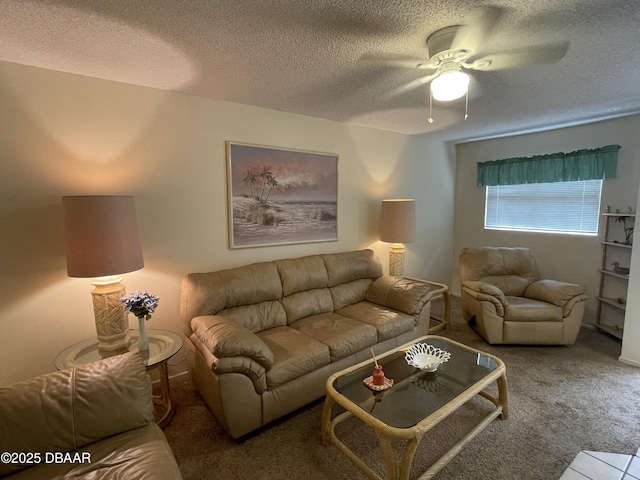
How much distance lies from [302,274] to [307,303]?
276 millimetres

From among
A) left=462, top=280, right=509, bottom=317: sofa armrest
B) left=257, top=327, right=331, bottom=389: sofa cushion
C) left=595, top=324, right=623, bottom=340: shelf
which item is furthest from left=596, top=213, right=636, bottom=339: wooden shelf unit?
left=257, top=327, right=331, bottom=389: sofa cushion

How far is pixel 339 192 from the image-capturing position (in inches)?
136

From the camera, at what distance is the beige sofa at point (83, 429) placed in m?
1.17

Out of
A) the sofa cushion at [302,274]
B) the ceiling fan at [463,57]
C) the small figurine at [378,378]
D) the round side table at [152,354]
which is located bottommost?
the small figurine at [378,378]

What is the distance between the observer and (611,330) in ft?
10.7

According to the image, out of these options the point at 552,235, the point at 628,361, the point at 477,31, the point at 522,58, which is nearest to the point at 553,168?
the point at 552,235

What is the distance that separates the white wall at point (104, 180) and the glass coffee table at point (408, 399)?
1503 millimetres

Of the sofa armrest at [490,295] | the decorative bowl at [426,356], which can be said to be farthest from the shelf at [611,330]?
the decorative bowl at [426,356]

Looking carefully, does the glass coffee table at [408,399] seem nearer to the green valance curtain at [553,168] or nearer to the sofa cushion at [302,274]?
the sofa cushion at [302,274]

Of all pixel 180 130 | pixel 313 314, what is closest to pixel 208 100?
pixel 180 130

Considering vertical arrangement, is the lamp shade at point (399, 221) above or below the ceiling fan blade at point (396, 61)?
below

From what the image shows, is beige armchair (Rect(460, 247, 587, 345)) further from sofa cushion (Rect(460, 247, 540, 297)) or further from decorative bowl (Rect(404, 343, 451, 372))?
decorative bowl (Rect(404, 343, 451, 372))

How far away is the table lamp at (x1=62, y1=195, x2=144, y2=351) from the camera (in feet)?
5.86

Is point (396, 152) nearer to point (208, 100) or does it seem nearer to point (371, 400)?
point (208, 100)
